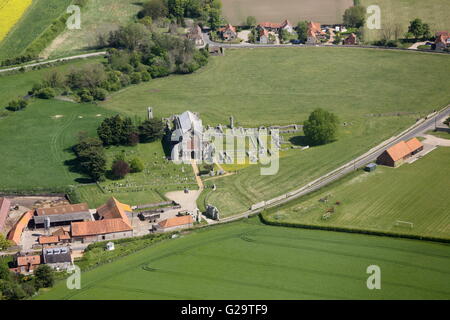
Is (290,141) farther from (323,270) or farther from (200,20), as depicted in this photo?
(200,20)

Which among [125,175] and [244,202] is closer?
[244,202]

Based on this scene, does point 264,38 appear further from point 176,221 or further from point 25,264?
point 25,264

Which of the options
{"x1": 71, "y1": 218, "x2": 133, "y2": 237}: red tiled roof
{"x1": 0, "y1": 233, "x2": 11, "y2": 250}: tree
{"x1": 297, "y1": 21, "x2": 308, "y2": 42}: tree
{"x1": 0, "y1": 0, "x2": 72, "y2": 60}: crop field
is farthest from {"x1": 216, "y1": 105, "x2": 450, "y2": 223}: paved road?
{"x1": 0, "y1": 0, "x2": 72, "y2": 60}: crop field

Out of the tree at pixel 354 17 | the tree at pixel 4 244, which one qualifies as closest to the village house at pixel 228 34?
the tree at pixel 354 17

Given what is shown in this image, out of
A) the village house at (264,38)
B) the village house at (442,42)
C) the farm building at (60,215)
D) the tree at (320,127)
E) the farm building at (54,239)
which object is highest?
the village house at (264,38)

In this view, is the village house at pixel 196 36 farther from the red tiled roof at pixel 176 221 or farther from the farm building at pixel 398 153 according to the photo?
the red tiled roof at pixel 176 221

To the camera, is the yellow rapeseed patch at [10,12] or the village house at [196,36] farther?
the yellow rapeseed patch at [10,12]

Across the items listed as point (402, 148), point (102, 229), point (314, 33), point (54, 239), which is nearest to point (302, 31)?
point (314, 33)
